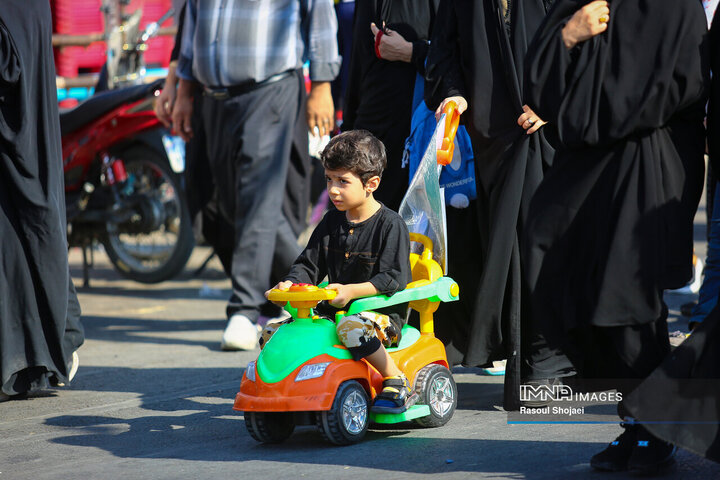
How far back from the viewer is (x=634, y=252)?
3.36m

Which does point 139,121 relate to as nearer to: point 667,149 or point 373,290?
point 373,290

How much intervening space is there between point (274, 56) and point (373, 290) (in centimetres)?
281

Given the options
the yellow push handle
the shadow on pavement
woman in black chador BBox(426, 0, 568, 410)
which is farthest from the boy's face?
the shadow on pavement

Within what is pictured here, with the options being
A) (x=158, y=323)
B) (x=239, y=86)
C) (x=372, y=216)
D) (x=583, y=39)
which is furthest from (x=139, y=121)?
(x=583, y=39)

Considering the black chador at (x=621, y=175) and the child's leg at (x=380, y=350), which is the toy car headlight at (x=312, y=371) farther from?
the black chador at (x=621, y=175)

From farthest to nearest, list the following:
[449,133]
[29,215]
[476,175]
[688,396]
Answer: [29,215] < [476,175] < [449,133] < [688,396]

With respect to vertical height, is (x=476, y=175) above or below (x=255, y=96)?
below

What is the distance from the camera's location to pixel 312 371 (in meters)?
3.87

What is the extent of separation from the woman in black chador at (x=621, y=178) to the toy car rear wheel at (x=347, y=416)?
2.63 feet

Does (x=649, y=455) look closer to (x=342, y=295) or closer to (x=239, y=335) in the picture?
(x=342, y=295)

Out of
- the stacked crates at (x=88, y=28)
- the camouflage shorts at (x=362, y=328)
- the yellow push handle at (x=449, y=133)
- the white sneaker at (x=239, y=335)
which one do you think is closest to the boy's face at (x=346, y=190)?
the yellow push handle at (x=449, y=133)

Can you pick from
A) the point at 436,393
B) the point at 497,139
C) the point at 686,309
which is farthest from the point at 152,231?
the point at 436,393

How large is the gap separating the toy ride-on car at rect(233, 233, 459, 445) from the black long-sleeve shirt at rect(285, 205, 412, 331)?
97 millimetres

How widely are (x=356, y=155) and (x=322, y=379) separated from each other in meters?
0.90
